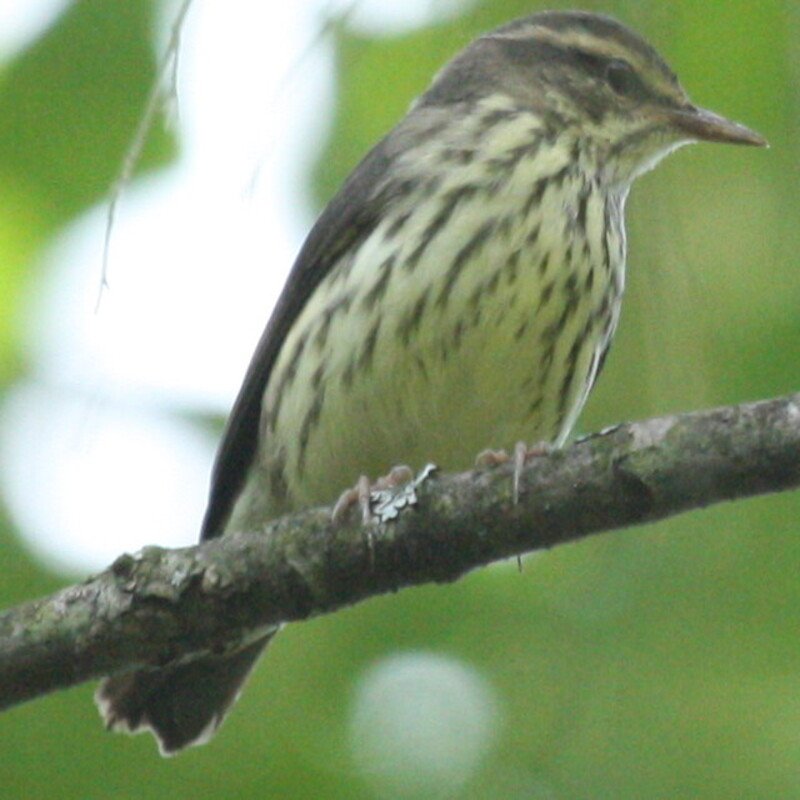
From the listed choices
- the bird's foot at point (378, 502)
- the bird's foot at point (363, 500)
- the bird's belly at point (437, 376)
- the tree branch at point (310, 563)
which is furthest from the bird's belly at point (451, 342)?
the tree branch at point (310, 563)

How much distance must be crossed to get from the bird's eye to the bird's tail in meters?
1.97

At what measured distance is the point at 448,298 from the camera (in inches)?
166

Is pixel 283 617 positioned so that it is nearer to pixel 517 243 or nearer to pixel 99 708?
pixel 99 708

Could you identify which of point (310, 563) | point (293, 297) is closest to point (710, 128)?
point (293, 297)

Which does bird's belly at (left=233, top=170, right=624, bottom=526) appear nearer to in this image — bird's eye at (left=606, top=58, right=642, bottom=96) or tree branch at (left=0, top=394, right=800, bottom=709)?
bird's eye at (left=606, top=58, right=642, bottom=96)

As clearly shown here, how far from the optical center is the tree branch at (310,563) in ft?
9.96

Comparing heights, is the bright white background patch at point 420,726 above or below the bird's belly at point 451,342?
below

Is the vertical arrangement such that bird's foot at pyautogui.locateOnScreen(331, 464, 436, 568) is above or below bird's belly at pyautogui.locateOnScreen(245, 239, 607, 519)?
above

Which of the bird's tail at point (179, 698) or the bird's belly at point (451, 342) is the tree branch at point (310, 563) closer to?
the bird's tail at point (179, 698)

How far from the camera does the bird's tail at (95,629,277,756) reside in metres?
4.17

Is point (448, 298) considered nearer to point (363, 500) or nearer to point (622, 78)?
point (363, 500)

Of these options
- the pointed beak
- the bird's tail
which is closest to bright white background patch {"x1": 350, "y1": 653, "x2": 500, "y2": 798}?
the bird's tail

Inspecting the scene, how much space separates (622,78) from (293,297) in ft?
→ 4.04

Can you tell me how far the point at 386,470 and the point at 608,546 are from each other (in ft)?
2.68
